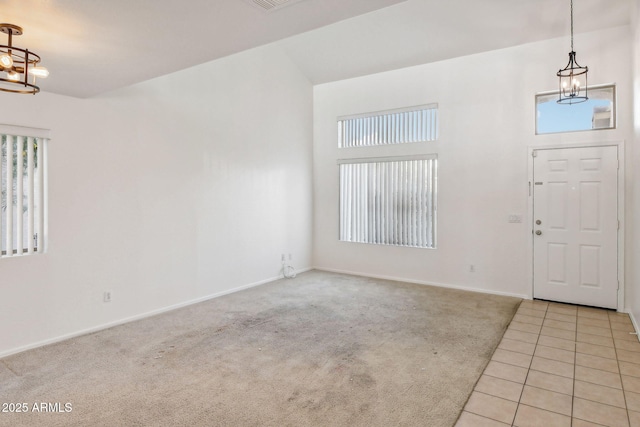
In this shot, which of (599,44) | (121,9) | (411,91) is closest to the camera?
(121,9)

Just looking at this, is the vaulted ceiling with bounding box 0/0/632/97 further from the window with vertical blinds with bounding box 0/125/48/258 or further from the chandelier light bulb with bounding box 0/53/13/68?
the window with vertical blinds with bounding box 0/125/48/258

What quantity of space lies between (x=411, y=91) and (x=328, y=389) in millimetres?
4722

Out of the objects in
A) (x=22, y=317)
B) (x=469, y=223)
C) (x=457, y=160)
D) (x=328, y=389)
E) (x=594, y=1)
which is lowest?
(x=328, y=389)

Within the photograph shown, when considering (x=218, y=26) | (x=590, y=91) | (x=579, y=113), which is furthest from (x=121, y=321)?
(x=590, y=91)

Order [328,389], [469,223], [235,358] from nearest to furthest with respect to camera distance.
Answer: [328,389] → [235,358] → [469,223]

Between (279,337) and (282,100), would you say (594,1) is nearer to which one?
(282,100)

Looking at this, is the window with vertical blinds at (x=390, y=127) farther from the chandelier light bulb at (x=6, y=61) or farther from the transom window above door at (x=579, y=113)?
the chandelier light bulb at (x=6, y=61)

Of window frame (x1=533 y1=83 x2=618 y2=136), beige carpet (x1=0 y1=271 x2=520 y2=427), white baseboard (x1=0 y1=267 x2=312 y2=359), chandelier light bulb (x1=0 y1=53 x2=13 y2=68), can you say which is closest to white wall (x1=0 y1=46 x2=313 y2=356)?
white baseboard (x1=0 y1=267 x2=312 y2=359)

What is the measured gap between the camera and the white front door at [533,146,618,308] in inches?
175

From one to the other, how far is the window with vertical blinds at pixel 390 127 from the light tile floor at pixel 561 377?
3.07 m

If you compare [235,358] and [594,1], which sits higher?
[594,1]

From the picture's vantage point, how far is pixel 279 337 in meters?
3.58

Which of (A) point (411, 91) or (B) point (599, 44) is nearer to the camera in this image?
(B) point (599, 44)

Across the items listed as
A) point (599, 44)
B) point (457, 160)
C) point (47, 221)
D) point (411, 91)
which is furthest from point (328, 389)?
point (599, 44)
